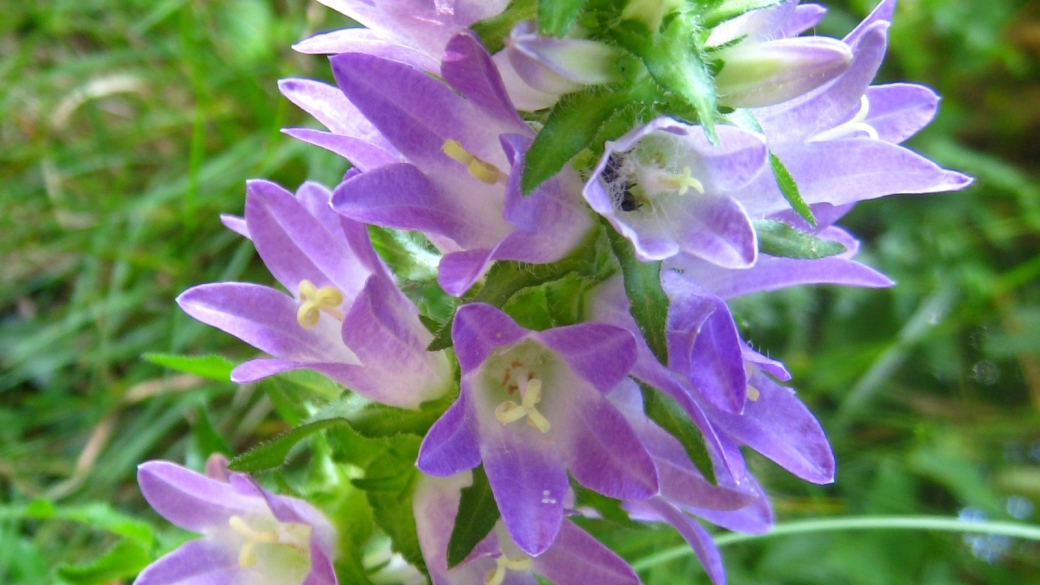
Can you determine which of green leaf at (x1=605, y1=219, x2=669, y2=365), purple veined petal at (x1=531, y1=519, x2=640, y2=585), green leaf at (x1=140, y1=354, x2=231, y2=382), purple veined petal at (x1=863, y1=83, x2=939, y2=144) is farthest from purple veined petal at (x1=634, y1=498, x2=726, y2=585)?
Result: green leaf at (x1=140, y1=354, x2=231, y2=382)

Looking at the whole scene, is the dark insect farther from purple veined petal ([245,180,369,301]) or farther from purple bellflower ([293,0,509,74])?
purple veined petal ([245,180,369,301])

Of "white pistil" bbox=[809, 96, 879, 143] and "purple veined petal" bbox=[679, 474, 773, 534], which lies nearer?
"white pistil" bbox=[809, 96, 879, 143]

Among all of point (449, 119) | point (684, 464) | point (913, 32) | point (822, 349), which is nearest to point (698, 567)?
point (822, 349)

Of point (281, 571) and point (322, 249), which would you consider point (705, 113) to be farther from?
point (281, 571)

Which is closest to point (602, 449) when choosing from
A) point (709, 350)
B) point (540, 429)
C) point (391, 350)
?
point (540, 429)

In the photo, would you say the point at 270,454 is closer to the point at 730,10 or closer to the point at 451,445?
the point at 451,445

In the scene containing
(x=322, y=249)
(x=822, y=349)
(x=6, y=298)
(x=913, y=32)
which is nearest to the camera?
(x=322, y=249)

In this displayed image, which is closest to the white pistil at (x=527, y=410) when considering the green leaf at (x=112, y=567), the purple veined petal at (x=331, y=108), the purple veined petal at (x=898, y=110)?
the purple veined petal at (x=331, y=108)
